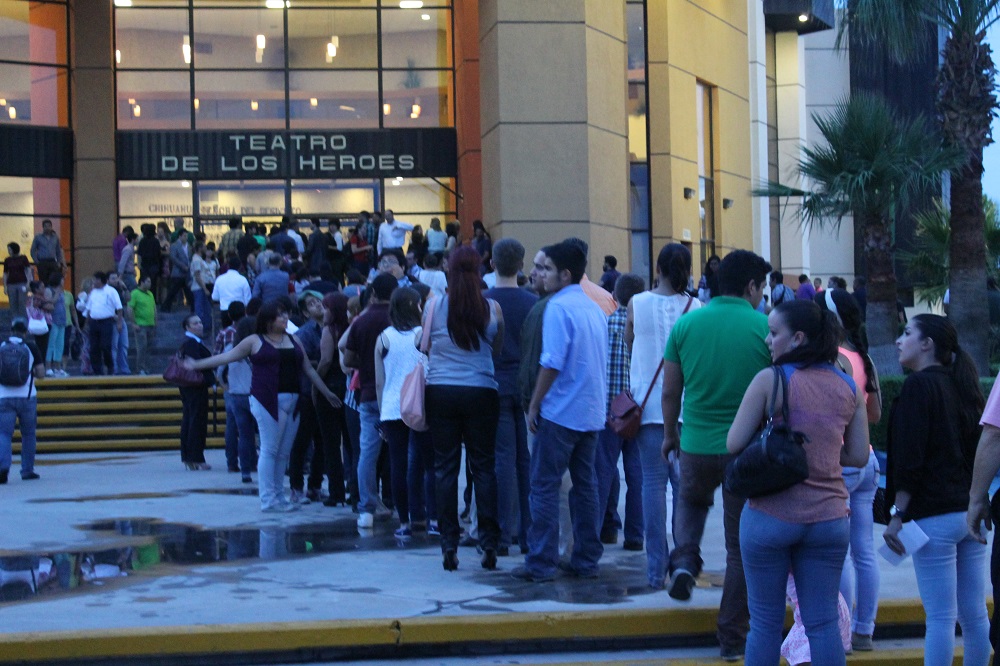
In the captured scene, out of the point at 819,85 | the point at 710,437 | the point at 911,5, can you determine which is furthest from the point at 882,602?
the point at 819,85

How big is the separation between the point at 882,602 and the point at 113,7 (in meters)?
26.7

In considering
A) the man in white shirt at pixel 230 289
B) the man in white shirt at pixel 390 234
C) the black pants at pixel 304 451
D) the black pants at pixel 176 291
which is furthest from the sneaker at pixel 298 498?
the black pants at pixel 176 291

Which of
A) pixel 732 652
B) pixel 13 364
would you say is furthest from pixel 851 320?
pixel 13 364

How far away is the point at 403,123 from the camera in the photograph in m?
30.2

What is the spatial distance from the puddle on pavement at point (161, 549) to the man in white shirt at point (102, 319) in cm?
997

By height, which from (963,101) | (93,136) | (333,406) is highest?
(93,136)

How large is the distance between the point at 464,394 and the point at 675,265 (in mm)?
1605

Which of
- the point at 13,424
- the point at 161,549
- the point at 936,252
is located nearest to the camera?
the point at 161,549

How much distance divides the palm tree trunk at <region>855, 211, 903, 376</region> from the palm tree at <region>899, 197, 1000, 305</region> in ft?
13.2

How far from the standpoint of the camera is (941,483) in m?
5.48

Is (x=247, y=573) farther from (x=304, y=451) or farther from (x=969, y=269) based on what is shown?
(x=969, y=269)

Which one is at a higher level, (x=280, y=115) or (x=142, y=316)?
(x=280, y=115)

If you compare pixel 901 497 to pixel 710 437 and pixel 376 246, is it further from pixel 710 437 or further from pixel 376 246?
pixel 376 246

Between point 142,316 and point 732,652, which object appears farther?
point 142,316
